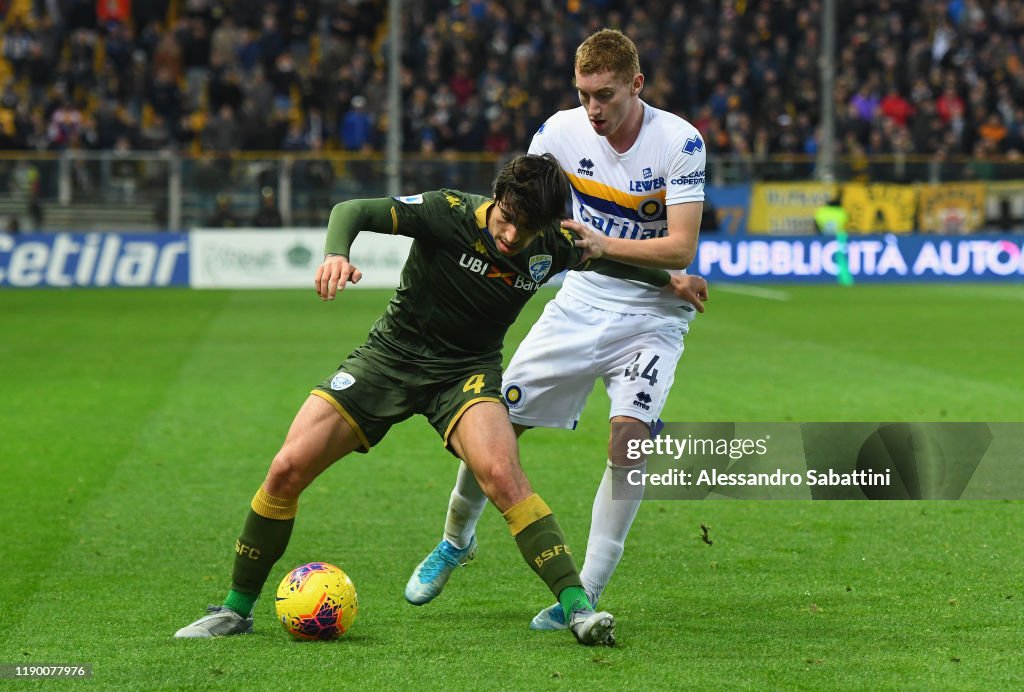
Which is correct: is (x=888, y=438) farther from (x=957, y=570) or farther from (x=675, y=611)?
(x=675, y=611)

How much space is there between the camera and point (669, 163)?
5.62m

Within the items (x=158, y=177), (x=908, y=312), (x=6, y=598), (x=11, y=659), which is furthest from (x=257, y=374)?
(x=158, y=177)

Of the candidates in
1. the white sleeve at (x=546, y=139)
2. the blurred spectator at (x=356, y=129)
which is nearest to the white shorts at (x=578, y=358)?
the white sleeve at (x=546, y=139)

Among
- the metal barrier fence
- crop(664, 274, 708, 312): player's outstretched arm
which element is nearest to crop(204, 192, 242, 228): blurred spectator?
the metal barrier fence

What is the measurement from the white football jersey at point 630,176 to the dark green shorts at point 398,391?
0.84 meters

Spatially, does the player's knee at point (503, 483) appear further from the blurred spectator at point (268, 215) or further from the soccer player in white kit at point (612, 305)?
the blurred spectator at point (268, 215)

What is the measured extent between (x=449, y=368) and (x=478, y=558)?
1512mm

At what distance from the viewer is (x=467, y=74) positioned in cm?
2802

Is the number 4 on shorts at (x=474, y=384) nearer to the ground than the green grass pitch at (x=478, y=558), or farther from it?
farther from it

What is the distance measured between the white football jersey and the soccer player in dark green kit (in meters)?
0.46

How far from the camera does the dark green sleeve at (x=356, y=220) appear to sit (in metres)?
5.00

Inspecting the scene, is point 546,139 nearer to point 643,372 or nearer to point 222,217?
point 643,372

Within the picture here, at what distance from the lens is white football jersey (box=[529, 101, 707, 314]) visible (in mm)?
5621

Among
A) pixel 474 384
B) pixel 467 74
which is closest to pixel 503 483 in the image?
pixel 474 384
